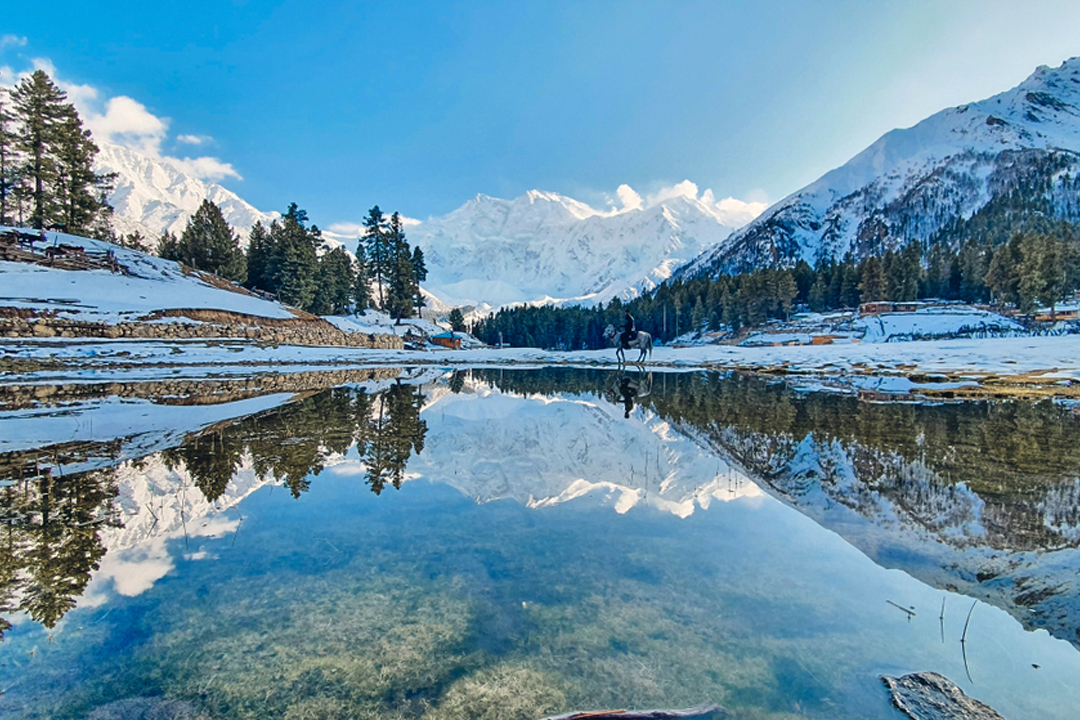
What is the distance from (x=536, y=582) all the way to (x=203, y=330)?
38.2m

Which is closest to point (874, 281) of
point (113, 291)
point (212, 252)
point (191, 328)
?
point (191, 328)

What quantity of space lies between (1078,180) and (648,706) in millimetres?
288503

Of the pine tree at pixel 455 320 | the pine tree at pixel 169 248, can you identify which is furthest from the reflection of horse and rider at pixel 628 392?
the pine tree at pixel 455 320

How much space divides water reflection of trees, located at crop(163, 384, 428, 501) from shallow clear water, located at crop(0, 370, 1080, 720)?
110 millimetres

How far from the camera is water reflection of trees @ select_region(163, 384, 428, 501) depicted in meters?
6.65

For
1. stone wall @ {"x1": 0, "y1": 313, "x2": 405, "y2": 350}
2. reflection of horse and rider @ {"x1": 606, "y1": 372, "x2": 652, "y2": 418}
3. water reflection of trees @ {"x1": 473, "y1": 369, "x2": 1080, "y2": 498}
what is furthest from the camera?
stone wall @ {"x1": 0, "y1": 313, "x2": 405, "y2": 350}

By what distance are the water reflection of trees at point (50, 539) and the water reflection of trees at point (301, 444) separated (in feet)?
3.36

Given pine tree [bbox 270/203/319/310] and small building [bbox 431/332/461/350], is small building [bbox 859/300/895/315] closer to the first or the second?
small building [bbox 431/332/461/350]

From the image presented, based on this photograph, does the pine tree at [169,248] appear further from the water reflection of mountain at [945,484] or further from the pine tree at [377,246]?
the water reflection of mountain at [945,484]

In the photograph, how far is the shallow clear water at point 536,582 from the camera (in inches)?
103

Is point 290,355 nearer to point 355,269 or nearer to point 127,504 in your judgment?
point 127,504

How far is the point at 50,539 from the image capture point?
4328mm

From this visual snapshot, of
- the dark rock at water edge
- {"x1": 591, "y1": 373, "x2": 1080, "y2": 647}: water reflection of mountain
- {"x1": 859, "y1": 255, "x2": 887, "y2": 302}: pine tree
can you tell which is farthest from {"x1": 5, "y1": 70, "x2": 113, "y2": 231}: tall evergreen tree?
{"x1": 859, "y1": 255, "x2": 887, "y2": 302}: pine tree

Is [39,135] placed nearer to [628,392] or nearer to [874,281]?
[628,392]
